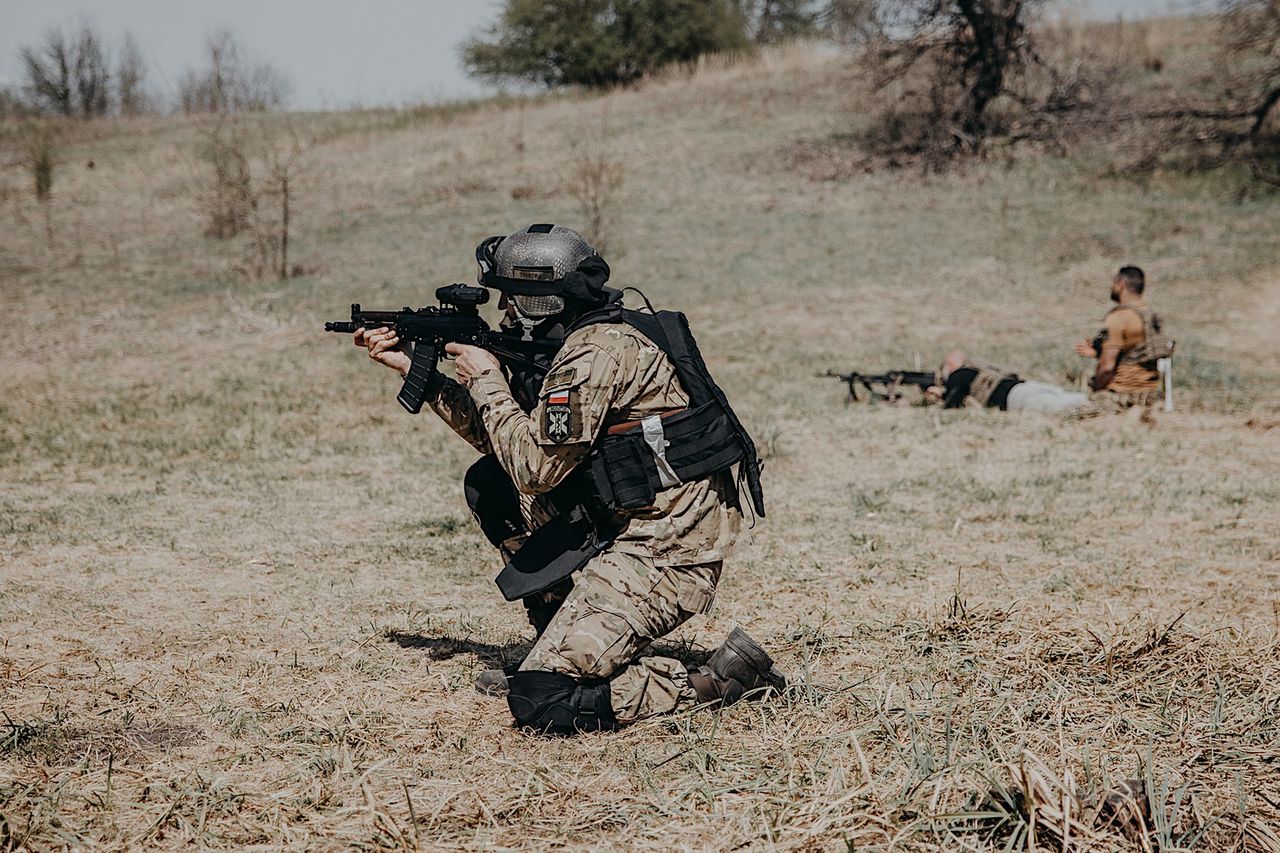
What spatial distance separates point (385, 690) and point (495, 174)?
18.2 m

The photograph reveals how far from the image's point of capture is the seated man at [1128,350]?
8.70 metres

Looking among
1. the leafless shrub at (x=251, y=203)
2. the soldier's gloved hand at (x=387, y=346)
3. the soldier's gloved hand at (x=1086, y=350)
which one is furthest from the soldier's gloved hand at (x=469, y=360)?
the leafless shrub at (x=251, y=203)

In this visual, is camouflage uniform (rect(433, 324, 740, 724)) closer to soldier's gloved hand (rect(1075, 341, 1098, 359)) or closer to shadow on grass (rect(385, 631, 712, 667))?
shadow on grass (rect(385, 631, 712, 667))

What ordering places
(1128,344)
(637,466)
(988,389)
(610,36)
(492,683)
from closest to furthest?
(637,466)
(492,683)
(1128,344)
(988,389)
(610,36)

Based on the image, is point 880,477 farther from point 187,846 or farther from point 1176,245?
point 1176,245

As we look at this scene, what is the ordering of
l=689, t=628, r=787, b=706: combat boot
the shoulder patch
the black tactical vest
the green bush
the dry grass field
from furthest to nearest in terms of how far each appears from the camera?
the green bush, l=689, t=628, r=787, b=706: combat boot, the black tactical vest, the shoulder patch, the dry grass field

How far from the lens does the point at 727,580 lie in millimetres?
5324

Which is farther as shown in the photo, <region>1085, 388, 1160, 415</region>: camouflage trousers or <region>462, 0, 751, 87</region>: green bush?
<region>462, 0, 751, 87</region>: green bush

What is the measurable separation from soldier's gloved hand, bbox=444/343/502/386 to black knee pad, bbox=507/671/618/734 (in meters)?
1.01

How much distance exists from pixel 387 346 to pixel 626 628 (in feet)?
4.20

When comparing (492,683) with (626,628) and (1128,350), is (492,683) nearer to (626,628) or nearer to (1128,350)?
(626,628)

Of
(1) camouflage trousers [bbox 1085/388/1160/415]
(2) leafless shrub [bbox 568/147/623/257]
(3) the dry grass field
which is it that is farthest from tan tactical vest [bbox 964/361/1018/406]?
(2) leafless shrub [bbox 568/147/623/257]

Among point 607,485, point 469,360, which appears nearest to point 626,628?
point 607,485

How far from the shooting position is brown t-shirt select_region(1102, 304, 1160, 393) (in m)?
8.76
